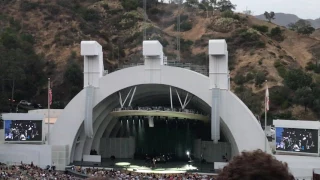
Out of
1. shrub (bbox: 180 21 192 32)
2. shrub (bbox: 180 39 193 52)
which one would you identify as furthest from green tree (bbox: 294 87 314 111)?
shrub (bbox: 180 21 192 32)

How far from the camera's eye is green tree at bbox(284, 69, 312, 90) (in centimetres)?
6078

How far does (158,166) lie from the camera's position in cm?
3434

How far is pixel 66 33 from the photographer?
81875 millimetres

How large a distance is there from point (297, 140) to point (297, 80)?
3357 cm

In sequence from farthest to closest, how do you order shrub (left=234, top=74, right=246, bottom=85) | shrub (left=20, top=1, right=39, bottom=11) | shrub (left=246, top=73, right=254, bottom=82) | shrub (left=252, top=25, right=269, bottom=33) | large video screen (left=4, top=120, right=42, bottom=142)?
shrub (left=20, top=1, right=39, bottom=11) → shrub (left=252, top=25, right=269, bottom=33) → shrub (left=246, top=73, right=254, bottom=82) → shrub (left=234, top=74, right=246, bottom=85) → large video screen (left=4, top=120, right=42, bottom=142)

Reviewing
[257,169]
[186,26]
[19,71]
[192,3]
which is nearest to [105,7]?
[186,26]

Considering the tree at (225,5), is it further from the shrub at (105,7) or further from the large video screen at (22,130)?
the large video screen at (22,130)

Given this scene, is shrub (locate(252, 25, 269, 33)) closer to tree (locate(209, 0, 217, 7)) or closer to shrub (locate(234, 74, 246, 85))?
tree (locate(209, 0, 217, 7))

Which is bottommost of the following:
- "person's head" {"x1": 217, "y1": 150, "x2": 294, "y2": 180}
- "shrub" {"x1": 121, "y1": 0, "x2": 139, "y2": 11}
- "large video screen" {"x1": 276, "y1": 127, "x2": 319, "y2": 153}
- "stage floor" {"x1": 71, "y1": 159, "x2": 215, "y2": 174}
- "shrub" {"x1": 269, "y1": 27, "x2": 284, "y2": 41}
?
"stage floor" {"x1": 71, "y1": 159, "x2": 215, "y2": 174}

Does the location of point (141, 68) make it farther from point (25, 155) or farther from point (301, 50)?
point (301, 50)

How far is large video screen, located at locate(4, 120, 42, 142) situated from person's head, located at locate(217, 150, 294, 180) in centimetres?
3144

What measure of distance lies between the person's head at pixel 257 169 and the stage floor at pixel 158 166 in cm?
2797

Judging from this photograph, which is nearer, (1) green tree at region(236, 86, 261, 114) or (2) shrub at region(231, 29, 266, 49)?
(1) green tree at region(236, 86, 261, 114)

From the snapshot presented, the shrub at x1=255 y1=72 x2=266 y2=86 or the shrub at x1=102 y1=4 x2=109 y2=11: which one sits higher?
the shrub at x1=102 y1=4 x2=109 y2=11
